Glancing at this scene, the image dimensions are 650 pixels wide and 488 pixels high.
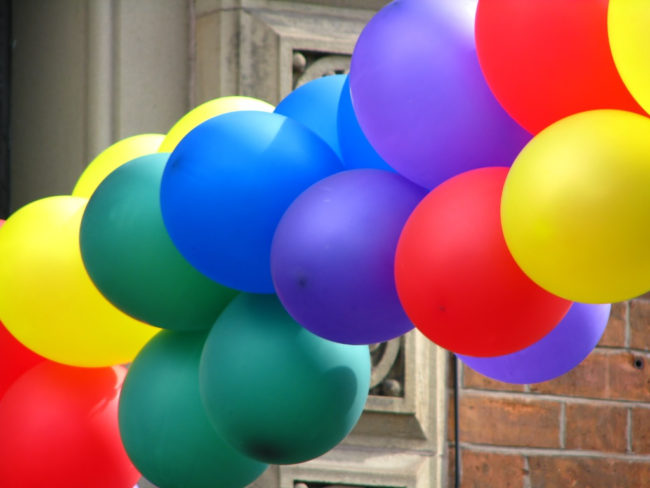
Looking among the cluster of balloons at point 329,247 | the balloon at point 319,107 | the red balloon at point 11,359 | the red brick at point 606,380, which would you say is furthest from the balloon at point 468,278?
the red brick at point 606,380

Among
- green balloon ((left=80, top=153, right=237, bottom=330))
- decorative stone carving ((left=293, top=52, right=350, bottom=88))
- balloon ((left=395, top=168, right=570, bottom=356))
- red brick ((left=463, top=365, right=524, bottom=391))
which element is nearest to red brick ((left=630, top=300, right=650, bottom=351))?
red brick ((left=463, top=365, right=524, bottom=391))

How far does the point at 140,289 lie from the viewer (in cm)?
159

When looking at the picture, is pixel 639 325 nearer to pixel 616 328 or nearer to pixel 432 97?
pixel 616 328

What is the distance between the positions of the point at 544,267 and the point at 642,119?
15cm

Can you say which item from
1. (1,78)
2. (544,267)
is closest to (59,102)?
(1,78)

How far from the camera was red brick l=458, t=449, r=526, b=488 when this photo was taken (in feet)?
7.69

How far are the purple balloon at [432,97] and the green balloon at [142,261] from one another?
1.07 feet

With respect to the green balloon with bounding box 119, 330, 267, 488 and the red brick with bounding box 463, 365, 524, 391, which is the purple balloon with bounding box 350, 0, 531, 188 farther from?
the red brick with bounding box 463, 365, 524, 391

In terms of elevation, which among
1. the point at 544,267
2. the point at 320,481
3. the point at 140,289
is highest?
the point at 544,267

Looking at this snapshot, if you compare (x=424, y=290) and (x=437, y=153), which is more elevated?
(x=437, y=153)

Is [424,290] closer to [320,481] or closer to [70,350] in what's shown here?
[70,350]

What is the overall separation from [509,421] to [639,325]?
300 millimetres

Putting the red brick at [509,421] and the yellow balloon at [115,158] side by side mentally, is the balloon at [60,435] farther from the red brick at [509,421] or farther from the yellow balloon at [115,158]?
the red brick at [509,421]

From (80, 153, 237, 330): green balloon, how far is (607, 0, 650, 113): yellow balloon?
2.05 ft
